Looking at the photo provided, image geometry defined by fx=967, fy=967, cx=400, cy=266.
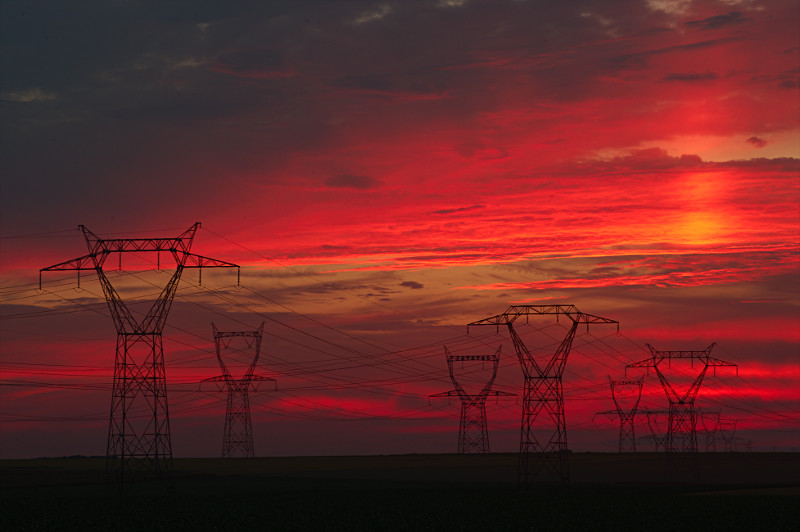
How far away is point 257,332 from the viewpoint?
146625 mm

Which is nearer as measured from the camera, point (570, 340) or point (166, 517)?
point (166, 517)

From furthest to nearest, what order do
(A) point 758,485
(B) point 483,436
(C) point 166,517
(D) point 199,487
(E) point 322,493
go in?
(B) point 483,436
(A) point 758,485
(D) point 199,487
(E) point 322,493
(C) point 166,517

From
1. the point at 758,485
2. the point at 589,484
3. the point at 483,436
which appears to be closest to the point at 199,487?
the point at 589,484

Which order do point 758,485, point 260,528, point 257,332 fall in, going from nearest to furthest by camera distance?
point 260,528
point 758,485
point 257,332

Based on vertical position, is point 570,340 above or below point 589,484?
above

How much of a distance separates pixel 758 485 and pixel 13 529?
85708 mm

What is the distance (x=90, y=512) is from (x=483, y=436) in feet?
384

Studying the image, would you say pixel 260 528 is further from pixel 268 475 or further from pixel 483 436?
pixel 483 436

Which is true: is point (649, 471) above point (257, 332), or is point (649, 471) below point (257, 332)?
below

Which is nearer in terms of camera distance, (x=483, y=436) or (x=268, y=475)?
(x=268, y=475)

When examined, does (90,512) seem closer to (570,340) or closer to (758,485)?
(570,340)

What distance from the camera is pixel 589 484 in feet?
366

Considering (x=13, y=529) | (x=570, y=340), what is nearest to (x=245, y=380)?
(x=570, y=340)

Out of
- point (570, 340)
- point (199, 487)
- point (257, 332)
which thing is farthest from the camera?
point (257, 332)
